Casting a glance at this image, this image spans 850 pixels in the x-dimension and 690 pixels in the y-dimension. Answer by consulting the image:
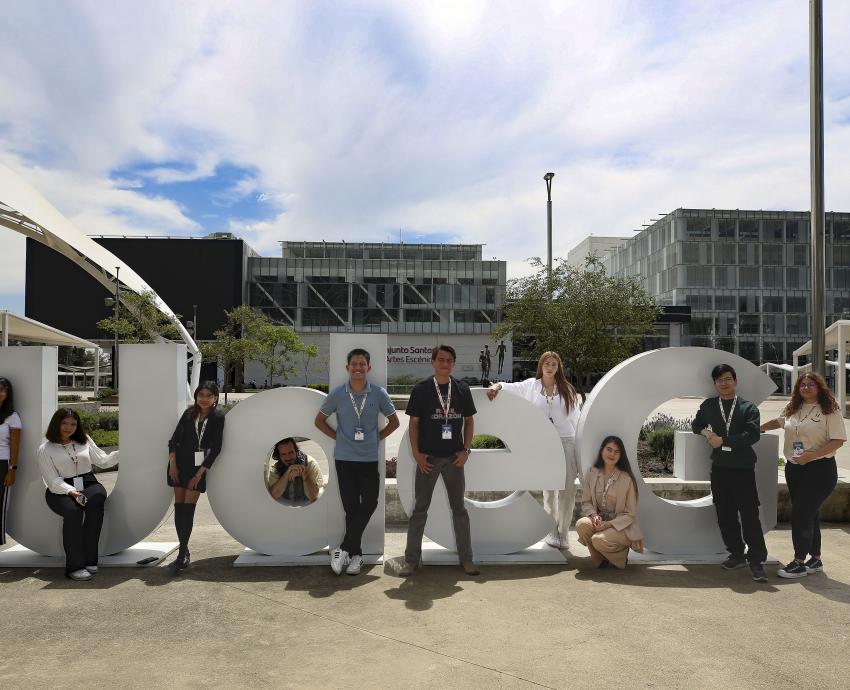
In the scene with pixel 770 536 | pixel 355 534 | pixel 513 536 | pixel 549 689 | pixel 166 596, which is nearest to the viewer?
pixel 549 689

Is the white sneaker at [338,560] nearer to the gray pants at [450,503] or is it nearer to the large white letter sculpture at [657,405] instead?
the gray pants at [450,503]

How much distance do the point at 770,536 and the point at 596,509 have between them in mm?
2401

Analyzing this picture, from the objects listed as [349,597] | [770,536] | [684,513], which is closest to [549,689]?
[349,597]

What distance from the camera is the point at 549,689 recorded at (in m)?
3.41

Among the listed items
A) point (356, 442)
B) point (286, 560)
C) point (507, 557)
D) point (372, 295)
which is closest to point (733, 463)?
point (507, 557)

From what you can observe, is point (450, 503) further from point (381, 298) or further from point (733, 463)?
point (381, 298)

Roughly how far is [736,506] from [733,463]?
0.41 m

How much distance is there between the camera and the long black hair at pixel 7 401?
5816 millimetres

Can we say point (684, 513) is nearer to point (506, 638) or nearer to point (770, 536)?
point (770, 536)

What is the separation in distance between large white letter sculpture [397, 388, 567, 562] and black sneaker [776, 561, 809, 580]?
184 centimetres

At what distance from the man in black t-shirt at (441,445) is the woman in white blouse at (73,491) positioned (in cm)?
267

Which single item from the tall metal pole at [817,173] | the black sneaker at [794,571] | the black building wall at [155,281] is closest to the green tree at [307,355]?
the black building wall at [155,281]

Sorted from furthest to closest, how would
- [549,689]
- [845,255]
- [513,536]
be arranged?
[845,255], [513,536], [549,689]

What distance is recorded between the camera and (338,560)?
549 cm
